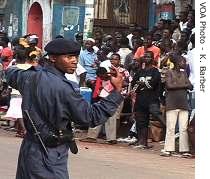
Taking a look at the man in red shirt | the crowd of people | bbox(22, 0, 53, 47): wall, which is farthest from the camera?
bbox(22, 0, 53, 47): wall

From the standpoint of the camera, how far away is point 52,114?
176 inches

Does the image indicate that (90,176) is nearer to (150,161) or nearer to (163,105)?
(150,161)

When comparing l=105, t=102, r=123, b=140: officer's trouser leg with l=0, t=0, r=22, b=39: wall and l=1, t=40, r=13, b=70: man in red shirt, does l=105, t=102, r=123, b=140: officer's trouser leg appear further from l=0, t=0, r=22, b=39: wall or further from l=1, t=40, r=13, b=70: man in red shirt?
l=0, t=0, r=22, b=39: wall

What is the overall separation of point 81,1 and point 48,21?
193cm

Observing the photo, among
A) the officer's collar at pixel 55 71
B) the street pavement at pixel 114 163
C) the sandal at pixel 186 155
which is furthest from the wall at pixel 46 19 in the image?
the officer's collar at pixel 55 71

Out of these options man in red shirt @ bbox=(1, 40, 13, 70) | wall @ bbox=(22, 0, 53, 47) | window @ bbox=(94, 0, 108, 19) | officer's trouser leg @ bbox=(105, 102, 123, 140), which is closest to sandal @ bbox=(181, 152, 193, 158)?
officer's trouser leg @ bbox=(105, 102, 123, 140)

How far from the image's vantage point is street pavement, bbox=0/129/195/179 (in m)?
9.06

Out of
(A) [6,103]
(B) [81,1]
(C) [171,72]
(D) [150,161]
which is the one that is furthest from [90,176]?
(B) [81,1]

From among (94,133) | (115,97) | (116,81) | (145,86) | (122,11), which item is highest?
(122,11)

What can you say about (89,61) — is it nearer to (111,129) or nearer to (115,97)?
(111,129)

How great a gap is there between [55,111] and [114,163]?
5.86 meters

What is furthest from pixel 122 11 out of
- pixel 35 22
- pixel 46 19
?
pixel 35 22

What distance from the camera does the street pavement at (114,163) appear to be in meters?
9.06

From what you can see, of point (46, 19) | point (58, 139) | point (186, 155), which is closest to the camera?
point (58, 139)
